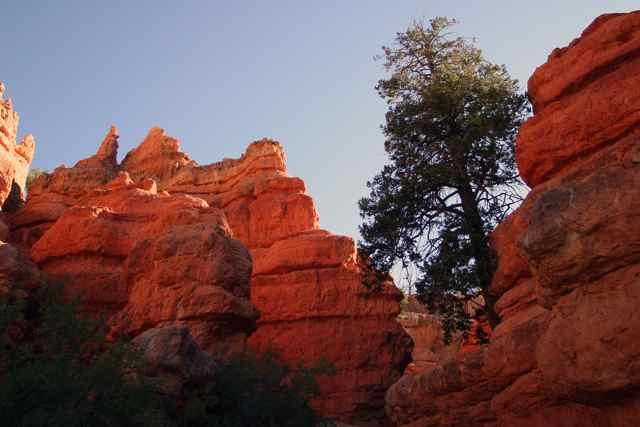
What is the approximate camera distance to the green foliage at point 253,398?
1271 centimetres

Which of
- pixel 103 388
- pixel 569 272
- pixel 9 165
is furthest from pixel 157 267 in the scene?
pixel 569 272

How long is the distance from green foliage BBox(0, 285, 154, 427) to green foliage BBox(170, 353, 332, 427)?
217 cm

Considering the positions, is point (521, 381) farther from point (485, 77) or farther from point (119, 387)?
point (485, 77)

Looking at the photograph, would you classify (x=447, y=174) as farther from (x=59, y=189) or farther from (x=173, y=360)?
(x=59, y=189)

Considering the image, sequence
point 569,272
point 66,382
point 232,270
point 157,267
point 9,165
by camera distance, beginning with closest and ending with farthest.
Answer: point 569,272 < point 66,382 < point 232,270 < point 157,267 < point 9,165

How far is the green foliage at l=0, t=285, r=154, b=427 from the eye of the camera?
852 cm

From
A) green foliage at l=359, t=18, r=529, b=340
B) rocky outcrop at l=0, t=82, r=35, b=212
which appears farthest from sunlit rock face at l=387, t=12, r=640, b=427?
rocky outcrop at l=0, t=82, r=35, b=212

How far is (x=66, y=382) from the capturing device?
30.2ft

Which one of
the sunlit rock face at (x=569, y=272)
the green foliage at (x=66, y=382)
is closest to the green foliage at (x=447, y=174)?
the sunlit rock face at (x=569, y=272)

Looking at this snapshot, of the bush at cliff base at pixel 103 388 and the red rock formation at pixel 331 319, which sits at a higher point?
the red rock formation at pixel 331 319

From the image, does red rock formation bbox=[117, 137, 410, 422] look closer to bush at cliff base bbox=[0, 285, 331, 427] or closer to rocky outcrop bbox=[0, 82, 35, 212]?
bush at cliff base bbox=[0, 285, 331, 427]

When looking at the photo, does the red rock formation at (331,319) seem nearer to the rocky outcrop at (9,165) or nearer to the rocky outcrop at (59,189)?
the rocky outcrop at (59,189)

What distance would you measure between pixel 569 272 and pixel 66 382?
7811mm

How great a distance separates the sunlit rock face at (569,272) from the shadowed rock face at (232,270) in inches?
188
